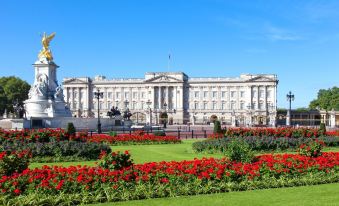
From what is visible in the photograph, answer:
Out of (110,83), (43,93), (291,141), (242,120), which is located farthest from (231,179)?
(110,83)

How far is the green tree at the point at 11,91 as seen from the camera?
9262 centimetres

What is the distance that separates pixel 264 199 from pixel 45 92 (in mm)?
46538

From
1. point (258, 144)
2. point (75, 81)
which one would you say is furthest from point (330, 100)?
point (258, 144)

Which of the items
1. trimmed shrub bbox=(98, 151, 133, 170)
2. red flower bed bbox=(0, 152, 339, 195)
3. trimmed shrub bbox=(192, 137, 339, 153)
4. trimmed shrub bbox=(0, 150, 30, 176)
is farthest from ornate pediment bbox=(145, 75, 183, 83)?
trimmed shrub bbox=(0, 150, 30, 176)

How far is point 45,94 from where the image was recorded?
53531 millimetres

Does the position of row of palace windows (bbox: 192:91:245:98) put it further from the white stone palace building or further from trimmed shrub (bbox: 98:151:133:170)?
trimmed shrub (bbox: 98:151:133:170)

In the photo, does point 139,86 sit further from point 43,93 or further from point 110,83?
point 43,93

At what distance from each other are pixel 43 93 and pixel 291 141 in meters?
36.7

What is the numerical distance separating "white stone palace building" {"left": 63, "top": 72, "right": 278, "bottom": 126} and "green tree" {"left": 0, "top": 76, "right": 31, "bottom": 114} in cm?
2825

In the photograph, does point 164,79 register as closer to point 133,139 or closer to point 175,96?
point 175,96

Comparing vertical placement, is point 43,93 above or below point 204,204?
above

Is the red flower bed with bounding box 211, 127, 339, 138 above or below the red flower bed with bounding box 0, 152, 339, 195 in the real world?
above

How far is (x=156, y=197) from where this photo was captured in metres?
11.3

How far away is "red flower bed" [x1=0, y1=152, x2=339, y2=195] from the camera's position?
429 inches
